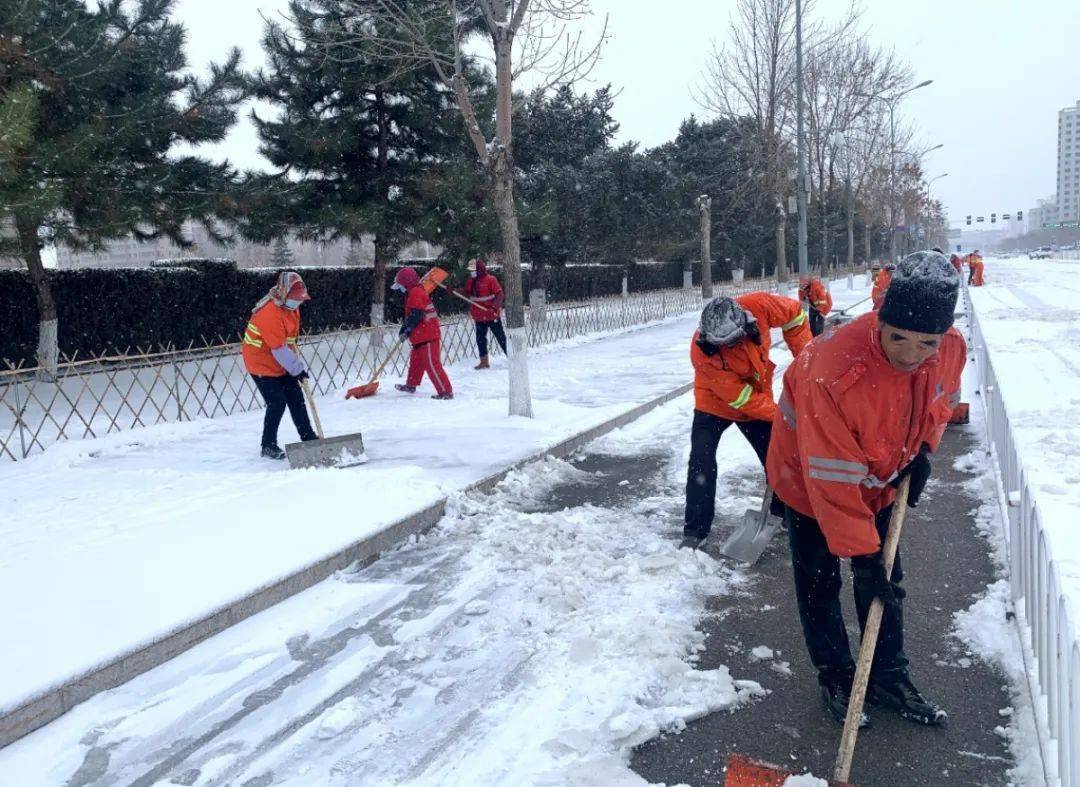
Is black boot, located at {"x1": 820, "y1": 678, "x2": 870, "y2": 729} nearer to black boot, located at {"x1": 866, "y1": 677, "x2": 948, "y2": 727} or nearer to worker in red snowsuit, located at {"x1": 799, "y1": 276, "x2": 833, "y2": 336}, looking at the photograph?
black boot, located at {"x1": 866, "y1": 677, "x2": 948, "y2": 727}

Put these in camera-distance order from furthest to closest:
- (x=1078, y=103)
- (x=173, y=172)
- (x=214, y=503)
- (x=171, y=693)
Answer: (x=1078, y=103) → (x=173, y=172) → (x=214, y=503) → (x=171, y=693)

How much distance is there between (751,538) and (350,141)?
11.7m

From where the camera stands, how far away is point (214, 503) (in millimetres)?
5730

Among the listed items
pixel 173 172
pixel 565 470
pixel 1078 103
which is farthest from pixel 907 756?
pixel 1078 103

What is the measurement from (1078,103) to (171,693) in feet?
382

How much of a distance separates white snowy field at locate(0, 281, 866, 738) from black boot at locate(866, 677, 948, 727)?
2.85m

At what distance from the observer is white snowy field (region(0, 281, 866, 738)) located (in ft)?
12.3

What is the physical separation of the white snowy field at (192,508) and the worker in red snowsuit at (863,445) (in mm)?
2673

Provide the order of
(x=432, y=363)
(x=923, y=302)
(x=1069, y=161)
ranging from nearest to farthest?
(x=923, y=302)
(x=432, y=363)
(x=1069, y=161)

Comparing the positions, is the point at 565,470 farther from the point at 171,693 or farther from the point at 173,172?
the point at 173,172

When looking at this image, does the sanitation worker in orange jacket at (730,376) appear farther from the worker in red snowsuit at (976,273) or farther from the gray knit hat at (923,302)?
the worker in red snowsuit at (976,273)

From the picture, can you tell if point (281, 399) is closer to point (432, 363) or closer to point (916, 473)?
point (432, 363)

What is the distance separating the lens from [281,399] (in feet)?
23.4

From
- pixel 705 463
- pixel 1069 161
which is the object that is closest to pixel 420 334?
pixel 705 463
